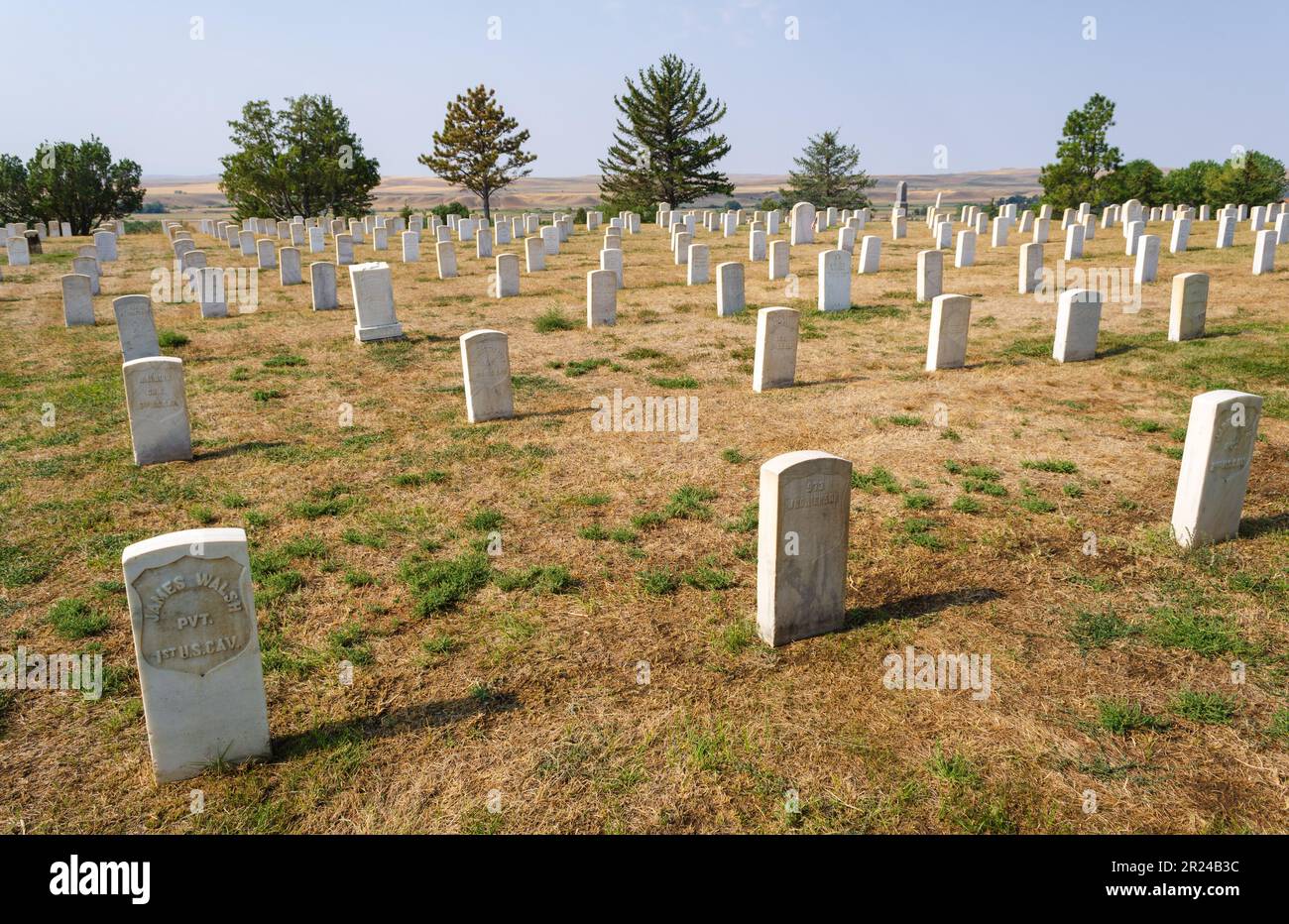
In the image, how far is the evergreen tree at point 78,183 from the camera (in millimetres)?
44469

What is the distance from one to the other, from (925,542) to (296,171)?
50033 mm

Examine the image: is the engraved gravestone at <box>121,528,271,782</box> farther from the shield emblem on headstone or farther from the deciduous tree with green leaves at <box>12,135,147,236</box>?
the deciduous tree with green leaves at <box>12,135,147,236</box>

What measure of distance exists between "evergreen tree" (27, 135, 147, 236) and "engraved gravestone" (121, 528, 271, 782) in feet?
175

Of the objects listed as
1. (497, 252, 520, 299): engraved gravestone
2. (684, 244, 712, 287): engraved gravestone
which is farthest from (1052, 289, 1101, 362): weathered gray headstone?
(497, 252, 520, 299): engraved gravestone

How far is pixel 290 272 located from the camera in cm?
2116

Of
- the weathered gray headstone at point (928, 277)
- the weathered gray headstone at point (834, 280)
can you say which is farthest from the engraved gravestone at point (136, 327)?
the weathered gray headstone at point (928, 277)

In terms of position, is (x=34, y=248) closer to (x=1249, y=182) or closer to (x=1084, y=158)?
(x=1084, y=158)

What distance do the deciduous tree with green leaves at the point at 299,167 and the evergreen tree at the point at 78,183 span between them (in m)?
5.95

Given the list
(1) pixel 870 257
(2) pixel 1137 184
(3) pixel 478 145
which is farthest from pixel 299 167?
(2) pixel 1137 184

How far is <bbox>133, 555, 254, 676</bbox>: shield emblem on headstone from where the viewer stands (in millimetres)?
3631

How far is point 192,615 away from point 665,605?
2.92 metres

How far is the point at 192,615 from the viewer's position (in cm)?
372

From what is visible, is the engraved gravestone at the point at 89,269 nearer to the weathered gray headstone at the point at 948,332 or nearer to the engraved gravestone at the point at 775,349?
the engraved gravestone at the point at 775,349
